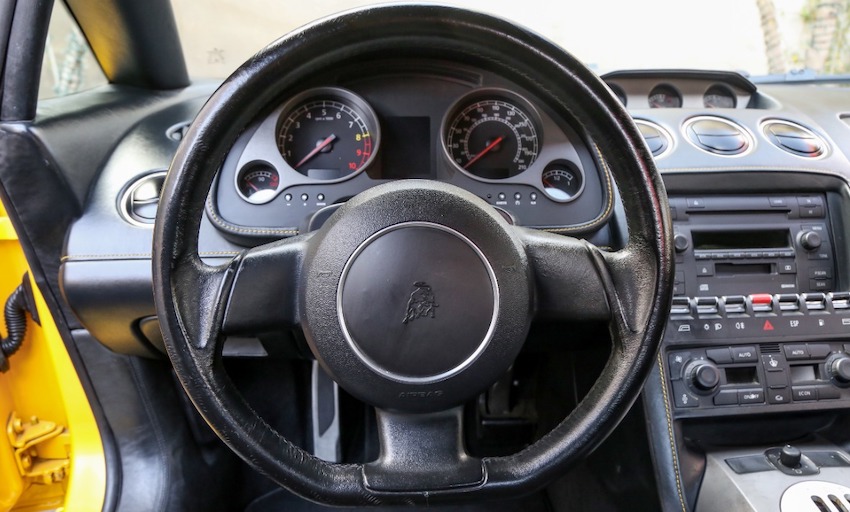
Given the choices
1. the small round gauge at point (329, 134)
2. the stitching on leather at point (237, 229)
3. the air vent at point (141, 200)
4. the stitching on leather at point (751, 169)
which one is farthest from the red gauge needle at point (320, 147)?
the stitching on leather at point (751, 169)

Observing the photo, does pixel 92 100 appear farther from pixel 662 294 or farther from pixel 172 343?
pixel 662 294

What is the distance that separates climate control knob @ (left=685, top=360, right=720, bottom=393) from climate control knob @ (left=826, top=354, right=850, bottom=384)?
251 millimetres

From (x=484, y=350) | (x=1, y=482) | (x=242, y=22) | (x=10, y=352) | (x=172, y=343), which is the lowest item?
(x=1, y=482)

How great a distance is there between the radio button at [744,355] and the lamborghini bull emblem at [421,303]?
79 cm

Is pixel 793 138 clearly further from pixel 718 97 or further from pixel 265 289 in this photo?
pixel 265 289

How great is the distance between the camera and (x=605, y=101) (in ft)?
2.84

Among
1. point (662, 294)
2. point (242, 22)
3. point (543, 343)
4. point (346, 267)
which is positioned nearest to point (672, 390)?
point (543, 343)

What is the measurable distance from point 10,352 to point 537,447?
141 cm

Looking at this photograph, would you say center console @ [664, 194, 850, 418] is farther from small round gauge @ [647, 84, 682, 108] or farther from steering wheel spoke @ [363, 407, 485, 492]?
steering wheel spoke @ [363, 407, 485, 492]

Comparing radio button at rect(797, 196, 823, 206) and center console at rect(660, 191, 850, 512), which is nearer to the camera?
center console at rect(660, 191, 850, 512)

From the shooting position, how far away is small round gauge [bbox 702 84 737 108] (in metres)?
1.79

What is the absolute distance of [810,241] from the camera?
1.46m

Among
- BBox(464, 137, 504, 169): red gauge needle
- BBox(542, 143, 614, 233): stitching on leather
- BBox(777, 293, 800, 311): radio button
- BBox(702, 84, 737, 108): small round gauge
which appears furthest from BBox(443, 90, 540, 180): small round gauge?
BBox(702, 84, 737, 108): small round gauge

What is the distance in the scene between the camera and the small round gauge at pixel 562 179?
1358 millimetres
